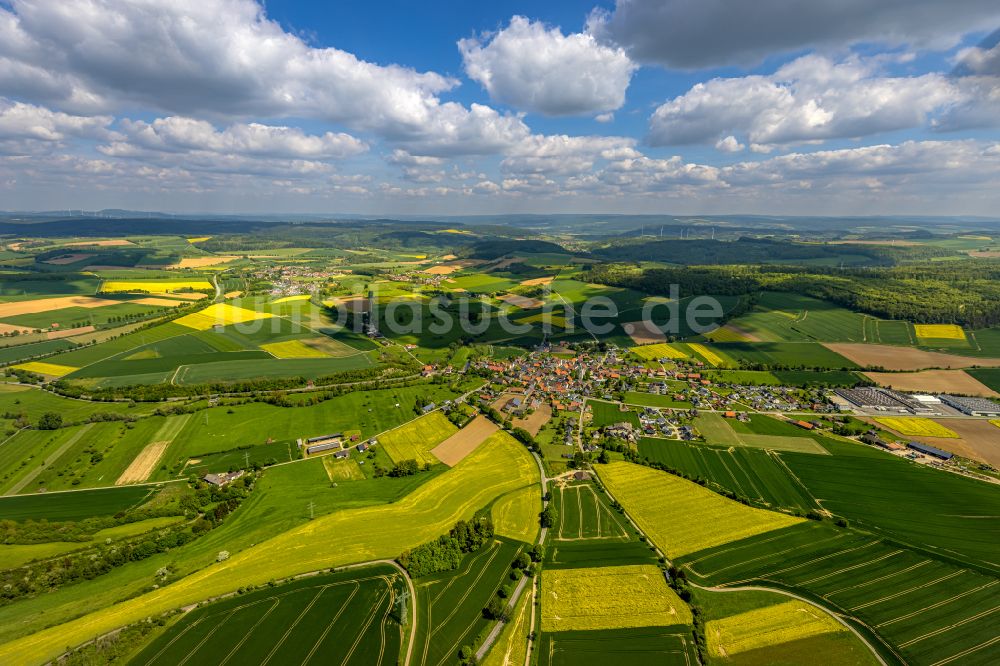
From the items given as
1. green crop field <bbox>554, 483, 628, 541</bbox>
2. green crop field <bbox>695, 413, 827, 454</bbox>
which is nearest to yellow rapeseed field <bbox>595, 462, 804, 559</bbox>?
green crop field <bbox>554, 483, 628, 541</bbox>

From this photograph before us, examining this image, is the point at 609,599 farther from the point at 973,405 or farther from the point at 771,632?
the point at 973,405

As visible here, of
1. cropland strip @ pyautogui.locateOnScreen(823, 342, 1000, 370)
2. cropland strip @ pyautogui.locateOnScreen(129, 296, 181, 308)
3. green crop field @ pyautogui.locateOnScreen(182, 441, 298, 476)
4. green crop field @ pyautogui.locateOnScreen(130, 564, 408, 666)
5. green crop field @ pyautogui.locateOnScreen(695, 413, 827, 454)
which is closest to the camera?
green crop field @ pyautogui.locateOnScreen(130, 564, 408, 666)

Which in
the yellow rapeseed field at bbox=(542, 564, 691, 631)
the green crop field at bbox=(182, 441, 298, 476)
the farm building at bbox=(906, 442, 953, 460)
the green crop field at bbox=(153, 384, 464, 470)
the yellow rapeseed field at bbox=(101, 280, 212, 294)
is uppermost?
the yellow rapeseed field at bbox=(101, 280, 212, 294)

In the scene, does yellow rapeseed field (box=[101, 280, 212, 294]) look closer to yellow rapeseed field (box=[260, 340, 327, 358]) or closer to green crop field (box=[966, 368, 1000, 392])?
yellow rapeseed field (box=[260, 340, 327, 358])

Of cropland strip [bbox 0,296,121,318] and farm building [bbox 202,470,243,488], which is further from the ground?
cropland strip [bbox 0,296,121,318]

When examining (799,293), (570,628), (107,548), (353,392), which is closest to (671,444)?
(570,628)

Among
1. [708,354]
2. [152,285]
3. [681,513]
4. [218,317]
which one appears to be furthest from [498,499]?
[152,285]
